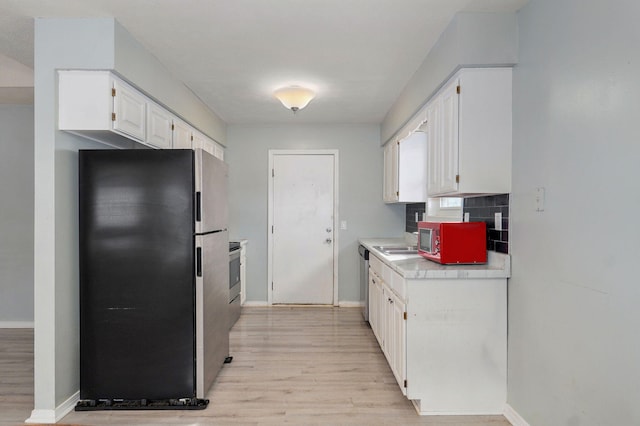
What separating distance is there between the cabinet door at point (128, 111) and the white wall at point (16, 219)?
7.05 feet

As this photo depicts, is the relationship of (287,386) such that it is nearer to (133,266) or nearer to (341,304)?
(133,266)

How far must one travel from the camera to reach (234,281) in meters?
4.32

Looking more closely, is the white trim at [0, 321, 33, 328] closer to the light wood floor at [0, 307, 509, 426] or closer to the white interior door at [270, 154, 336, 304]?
the light wood floor at [0, 307, 509, 426]

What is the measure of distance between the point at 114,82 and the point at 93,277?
127 centimetres

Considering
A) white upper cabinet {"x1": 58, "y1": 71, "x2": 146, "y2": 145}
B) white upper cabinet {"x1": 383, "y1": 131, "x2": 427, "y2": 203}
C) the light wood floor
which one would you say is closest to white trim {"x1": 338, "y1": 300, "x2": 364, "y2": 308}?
the light wood floor

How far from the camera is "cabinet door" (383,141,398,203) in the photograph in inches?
163

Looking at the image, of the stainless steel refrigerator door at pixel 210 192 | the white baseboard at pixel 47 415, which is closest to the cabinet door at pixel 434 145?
the stainless steel refrigerator door at pixel 210 192

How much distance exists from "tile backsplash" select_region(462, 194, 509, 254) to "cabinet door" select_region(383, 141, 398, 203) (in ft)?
4.23

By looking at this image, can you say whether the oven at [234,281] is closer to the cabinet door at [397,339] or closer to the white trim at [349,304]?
the white trim at [349,304]

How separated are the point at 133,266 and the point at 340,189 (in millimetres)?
3114

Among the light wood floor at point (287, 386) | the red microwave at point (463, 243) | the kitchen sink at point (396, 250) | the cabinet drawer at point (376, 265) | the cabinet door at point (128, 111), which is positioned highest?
the cabinet door at point (128, 111)

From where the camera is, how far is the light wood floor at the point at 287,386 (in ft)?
7.59

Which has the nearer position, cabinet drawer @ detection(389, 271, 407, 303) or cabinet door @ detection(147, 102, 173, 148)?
cabinet drawer @ detection(389, 271, 407, 303)

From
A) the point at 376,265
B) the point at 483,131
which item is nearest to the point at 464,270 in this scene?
the point at 483,131
